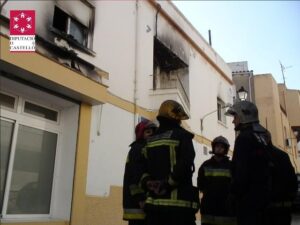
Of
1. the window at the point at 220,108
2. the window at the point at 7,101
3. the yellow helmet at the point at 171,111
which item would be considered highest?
the window at the point at 220,108

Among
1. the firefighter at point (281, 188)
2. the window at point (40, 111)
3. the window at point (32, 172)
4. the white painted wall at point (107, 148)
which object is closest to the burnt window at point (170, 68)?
the white painted wall at point (107, 148)

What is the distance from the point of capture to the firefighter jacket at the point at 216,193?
4.46 metres

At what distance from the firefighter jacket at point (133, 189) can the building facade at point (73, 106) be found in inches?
85.2

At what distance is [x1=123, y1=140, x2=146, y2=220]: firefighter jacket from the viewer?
3.97 metres

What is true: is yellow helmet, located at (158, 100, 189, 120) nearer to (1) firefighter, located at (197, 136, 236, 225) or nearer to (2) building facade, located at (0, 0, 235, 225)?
(1) firefighter, located at (197, 136, 236, 225)

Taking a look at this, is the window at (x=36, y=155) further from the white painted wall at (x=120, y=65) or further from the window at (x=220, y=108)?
the window at (x=220, y=108)

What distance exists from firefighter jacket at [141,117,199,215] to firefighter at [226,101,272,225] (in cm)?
43

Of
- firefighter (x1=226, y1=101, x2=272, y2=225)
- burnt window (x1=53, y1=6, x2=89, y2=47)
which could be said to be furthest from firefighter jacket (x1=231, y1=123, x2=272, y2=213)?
burnt window (x1=53, y1=6, x2=89, y2=47)

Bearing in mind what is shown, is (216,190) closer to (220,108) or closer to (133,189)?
(133,189)

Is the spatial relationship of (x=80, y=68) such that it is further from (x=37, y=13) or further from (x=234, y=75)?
(x=234, y=75)

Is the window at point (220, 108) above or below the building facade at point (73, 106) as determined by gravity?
above

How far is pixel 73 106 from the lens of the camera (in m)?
6.80

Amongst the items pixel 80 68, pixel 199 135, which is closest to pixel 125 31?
pixel 80 68

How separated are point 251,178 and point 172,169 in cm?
77
